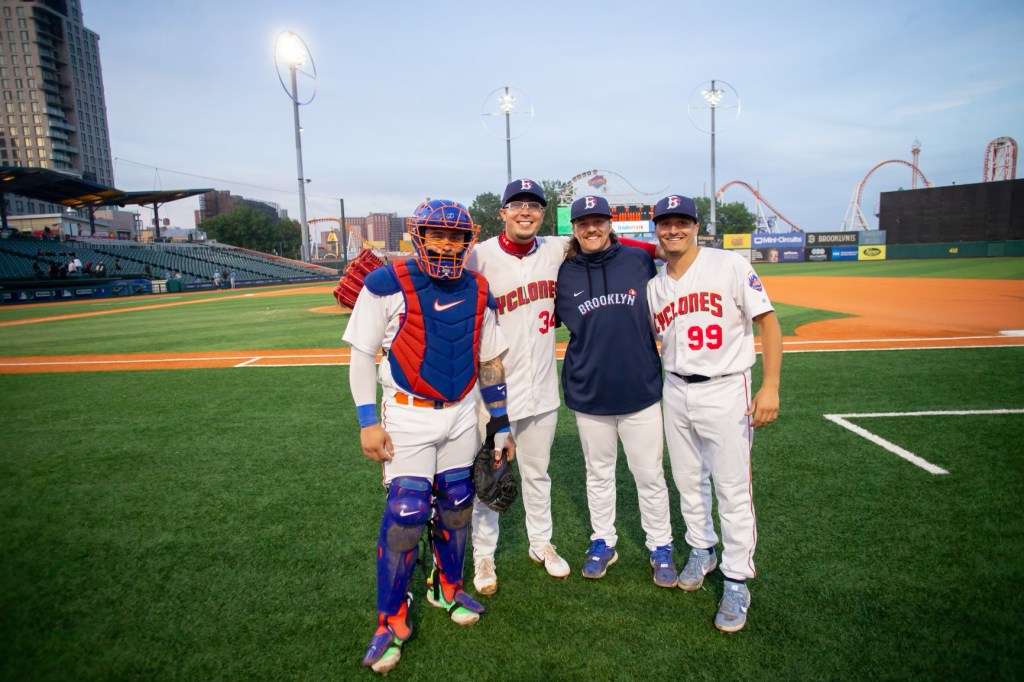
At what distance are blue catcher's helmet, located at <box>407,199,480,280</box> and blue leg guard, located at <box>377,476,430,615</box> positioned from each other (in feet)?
3.54

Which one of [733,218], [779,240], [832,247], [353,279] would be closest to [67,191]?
[353,279]

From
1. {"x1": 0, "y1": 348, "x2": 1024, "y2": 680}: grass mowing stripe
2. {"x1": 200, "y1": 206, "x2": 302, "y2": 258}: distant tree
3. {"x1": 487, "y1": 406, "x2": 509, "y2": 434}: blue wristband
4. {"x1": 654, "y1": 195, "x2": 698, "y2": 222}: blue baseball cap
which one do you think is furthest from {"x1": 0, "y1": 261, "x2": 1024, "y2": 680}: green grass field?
{"x1": 200, "y1": 206, "x2": 302, "y2": 258}: distant tree

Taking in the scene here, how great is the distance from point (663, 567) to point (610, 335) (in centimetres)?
145

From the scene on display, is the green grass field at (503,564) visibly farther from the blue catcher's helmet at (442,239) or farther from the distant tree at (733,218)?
the distant tree at (733,218)

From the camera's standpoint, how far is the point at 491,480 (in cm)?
295

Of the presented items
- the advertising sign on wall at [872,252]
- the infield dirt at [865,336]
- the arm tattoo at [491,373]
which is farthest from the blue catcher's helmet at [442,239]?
the advertising sign on wall at [872,252]

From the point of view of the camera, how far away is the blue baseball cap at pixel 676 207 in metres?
3.03

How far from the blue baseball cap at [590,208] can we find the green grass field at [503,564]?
2217 mm

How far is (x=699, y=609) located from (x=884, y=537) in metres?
1.57

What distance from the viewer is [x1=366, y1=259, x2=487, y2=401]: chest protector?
2.72 metres

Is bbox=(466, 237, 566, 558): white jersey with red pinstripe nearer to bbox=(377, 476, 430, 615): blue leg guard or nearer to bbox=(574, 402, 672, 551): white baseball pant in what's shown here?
bbox=(574, 402, 672, 551): white baseball pant

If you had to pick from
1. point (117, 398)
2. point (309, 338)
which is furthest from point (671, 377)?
point (309, 338)

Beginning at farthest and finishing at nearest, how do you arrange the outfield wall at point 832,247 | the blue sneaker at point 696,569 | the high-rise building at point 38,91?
1. the high-rise building at point 38,91
2. the outfield wall at point 832,247
3. the blue sneaker at point 696,569

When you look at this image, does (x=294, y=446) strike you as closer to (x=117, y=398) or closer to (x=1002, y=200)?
(x=117, y=398)
